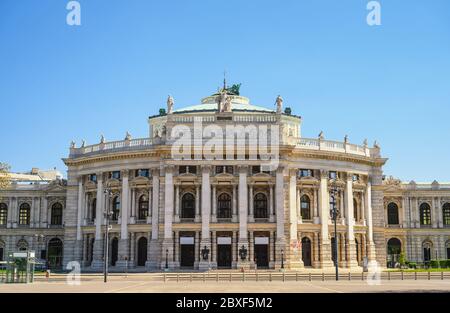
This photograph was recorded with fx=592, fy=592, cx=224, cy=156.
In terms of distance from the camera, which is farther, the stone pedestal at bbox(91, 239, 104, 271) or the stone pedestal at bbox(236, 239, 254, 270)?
the stone pedestal at bbox(91, 239, 104, 271)

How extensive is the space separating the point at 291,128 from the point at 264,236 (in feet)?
70.8

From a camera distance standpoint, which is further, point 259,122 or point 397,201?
point 397,201

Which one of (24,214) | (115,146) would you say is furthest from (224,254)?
(24,214)

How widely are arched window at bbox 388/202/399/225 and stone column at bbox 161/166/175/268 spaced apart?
126 feet

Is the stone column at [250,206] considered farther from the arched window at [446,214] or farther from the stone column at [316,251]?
the arched window at [446,214]

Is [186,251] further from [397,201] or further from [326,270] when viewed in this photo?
[397,201]

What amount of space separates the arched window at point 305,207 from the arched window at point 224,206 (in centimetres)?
975

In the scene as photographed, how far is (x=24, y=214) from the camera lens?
3585 inches

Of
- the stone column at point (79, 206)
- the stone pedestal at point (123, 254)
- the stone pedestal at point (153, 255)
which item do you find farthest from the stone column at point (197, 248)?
the stone column at point (79, 206)

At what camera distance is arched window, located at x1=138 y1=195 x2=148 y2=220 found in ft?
252

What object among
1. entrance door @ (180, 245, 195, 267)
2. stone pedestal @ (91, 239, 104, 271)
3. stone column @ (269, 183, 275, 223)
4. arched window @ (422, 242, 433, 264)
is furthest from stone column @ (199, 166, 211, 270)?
arched window @ (422, 242, 433, 264)

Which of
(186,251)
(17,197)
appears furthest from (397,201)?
(17,197)

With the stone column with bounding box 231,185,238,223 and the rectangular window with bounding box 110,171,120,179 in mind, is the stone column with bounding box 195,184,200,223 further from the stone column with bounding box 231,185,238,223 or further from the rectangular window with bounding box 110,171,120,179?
the rectangular window with bounding box 110,171,120,179
